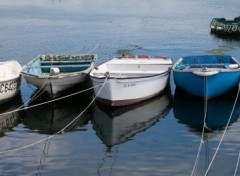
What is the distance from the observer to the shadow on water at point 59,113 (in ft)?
67.6

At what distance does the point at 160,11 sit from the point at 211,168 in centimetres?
4945

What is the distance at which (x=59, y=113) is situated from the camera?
22125mm

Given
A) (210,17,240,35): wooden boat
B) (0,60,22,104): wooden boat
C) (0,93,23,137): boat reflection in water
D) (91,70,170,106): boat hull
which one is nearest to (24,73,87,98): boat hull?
(0,60,22,104): wooden boat

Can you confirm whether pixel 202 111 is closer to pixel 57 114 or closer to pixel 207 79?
pixel 207 79

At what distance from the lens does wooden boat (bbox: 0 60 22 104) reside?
2234 cm

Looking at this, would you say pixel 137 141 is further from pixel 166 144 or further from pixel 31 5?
pixel 31 5

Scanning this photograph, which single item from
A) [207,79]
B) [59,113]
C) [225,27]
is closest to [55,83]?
[59,113]

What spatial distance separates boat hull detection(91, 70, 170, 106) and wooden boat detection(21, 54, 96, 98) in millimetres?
1476

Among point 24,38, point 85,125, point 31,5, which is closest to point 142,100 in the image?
point 85,125

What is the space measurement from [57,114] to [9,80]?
3168mm

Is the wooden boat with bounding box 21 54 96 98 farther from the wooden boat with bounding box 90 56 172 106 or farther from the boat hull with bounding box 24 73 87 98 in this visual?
the wooden boat with bounding box 90 56 172 106

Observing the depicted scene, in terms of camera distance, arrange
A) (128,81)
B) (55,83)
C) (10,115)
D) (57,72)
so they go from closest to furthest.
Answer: (128,81)
(10,115)
(55,83)
(57,72)

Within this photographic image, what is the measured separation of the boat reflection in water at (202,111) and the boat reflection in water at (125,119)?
2.52 feet

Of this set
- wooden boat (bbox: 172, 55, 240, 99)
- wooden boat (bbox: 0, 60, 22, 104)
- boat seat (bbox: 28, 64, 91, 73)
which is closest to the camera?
wooden boat (bbox: 172, 55, 240, 99)
